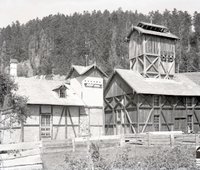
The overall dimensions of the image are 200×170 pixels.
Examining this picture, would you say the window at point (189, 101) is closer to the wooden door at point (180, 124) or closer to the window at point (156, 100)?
the wooden door at point (180, 124)

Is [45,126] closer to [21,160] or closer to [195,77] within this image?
[21,160]

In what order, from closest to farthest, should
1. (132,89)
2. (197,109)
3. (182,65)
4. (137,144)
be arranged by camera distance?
(137,144) → (132,89) → (197,109) → (182,65)

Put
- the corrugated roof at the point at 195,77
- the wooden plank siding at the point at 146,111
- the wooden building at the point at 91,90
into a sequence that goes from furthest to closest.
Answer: the corrugated roof at the point at 195,77 → the wooden building at the point at 91,90 → the wooden plank siding at the point at 146,111

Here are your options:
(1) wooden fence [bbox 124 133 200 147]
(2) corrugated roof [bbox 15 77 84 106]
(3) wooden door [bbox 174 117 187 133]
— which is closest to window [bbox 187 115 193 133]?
(3) wooden door [bbox 174 117 187 133]

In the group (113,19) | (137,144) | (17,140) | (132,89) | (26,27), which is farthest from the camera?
(26,27)

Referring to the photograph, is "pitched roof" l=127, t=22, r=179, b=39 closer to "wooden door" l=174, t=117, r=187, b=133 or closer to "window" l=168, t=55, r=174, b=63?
"window" l=168, t=55, r=174, b=63

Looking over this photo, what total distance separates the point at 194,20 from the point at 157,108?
8828 centimetres

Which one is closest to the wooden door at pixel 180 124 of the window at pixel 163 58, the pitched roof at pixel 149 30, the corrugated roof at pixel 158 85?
the corrugated roof at pixel 158 85

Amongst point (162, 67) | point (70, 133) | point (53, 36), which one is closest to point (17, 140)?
point (70, 133)

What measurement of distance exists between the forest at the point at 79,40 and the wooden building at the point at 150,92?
4500 cm

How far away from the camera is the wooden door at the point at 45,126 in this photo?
3438 cm

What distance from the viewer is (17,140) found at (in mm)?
32500

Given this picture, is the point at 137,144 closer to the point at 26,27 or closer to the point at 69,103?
the point at 69,103

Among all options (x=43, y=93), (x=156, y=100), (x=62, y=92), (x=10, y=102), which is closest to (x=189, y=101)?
(x=156, y=100)
